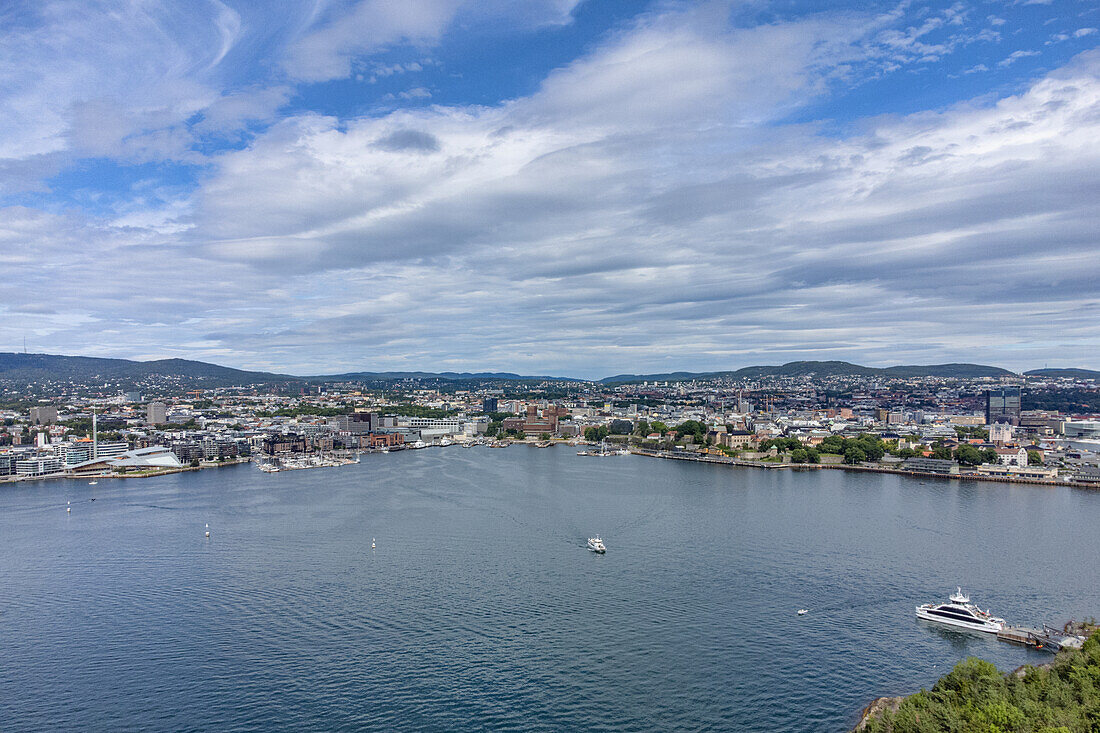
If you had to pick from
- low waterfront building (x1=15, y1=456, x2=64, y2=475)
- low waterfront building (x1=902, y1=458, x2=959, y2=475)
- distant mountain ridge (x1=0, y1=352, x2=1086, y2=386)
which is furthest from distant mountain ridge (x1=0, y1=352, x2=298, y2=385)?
Answer: low waterfront building (x1=902, y1=458, x2=959, y2=475)

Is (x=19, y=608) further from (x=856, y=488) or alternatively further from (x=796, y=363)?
(x=796, y=363)

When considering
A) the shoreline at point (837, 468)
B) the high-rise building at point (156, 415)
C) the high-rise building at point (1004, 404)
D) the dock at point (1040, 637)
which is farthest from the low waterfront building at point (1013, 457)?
the high-rise building at point (156, 415)

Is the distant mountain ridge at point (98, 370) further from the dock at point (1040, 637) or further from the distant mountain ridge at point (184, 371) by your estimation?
the dock at point (1040, 637)

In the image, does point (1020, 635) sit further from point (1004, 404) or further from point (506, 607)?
point (1004, 404)

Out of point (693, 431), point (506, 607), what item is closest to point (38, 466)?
point (506, 607)

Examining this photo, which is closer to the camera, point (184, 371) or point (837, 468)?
point (837, 468)

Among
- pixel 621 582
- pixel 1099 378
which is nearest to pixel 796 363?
pixel 1099 378
